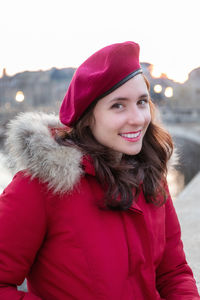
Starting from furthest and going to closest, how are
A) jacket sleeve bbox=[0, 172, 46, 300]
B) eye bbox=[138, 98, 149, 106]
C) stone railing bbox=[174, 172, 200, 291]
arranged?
stone railing bbox=[174, 172, 200, 291] < eye bbox=[138, 98, 149, 106] < jacket sleeve bbox=[0, 172, 46, 300]

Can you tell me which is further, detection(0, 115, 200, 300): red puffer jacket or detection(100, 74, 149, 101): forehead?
detection(100, 74, 149, 101): forehead

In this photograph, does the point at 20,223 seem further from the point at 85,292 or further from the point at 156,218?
the point at 156,218

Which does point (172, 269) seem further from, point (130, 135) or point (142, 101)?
point (142, 101)

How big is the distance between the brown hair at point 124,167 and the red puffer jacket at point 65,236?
0.05 meters

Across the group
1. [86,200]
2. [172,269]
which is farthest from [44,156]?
[172,269]

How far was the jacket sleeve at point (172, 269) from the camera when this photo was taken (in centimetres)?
160

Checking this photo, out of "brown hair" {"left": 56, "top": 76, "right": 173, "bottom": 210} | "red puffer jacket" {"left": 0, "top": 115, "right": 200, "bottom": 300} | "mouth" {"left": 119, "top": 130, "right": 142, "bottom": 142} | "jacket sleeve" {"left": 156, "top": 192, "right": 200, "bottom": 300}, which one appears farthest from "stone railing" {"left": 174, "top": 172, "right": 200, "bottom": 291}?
"mouth" {"left": 119, "top": 130, "right": 142, "bottom": 142}

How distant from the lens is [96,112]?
139cm

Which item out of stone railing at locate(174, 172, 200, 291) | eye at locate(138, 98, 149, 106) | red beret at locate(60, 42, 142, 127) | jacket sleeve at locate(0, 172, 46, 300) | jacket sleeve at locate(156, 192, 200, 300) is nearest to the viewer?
jacket sleeve at locate(0, 172, 46, 300)

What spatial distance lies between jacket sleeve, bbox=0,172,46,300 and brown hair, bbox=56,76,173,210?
256 millimetres

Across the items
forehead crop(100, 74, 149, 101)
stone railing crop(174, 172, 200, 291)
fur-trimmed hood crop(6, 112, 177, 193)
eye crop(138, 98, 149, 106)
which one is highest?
forehead crop(100, 74, 149, 101)

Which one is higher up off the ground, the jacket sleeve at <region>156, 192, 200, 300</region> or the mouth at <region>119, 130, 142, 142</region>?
the mouth at <region>119, 130, 142, 142</region>

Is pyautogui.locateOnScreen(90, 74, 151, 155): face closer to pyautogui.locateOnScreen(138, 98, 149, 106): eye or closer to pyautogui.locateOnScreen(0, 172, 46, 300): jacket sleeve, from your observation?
pyautogui.locateOnScreen(138, 98, 149, 106): eye

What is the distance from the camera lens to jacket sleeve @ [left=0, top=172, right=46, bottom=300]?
1177 millimetres
